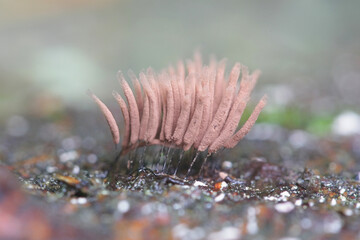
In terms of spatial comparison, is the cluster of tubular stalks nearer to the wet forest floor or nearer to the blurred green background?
the wet forest floor

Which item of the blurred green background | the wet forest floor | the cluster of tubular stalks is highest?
the blurred green background

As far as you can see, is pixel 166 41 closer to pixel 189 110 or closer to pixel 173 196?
pixel 189 110

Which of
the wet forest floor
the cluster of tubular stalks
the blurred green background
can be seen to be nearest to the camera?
the wet forest floor

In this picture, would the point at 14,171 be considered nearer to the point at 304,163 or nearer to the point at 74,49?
the point at 304,163

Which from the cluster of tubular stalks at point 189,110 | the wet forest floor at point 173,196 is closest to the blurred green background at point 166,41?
the wet forest floor at point 173,196

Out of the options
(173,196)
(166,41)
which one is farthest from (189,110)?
(166,41)

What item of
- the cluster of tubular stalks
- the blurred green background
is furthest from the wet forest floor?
the blurred green background
